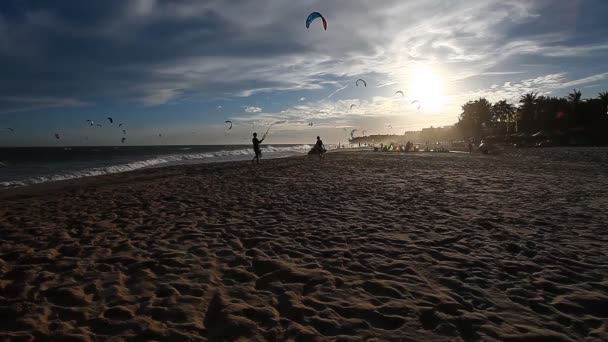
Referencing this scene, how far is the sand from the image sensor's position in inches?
134

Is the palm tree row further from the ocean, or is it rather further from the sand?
the sand

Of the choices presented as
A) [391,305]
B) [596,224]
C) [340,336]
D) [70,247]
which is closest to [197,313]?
[340,336]

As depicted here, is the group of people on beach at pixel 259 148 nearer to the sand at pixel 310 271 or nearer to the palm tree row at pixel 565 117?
the sand at pixel 310 271

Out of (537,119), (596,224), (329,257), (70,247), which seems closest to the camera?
(329,257)

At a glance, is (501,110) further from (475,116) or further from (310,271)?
(310,271)

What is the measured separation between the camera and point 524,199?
9914 mm

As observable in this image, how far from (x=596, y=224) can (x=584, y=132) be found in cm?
5586

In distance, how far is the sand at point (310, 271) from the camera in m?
3.41

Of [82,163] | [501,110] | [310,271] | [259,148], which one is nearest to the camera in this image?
[310,271]

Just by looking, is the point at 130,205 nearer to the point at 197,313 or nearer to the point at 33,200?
the point at 33,200

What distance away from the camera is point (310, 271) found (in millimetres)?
4820

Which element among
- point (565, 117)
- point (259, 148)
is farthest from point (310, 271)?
point (565, 117)

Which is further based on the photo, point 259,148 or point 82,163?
point 82,163

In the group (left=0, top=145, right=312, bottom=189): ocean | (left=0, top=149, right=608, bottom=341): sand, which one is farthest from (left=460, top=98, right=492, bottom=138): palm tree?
(left=0, top=149, right=608, bottom=341): sand
